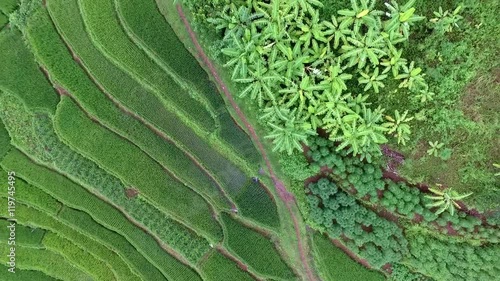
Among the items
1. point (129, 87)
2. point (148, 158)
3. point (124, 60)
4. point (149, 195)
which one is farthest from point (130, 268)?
point (124, 60)

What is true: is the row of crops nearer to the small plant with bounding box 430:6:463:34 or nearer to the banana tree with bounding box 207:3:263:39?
the banana tree with bounding box 207:3:263:39

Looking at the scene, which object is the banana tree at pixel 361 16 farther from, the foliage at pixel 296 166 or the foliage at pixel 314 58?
the foliage at pixel 296 166

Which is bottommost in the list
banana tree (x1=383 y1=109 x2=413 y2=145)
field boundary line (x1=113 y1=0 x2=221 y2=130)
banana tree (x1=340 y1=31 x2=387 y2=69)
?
field boundary line (x1=113 y1=0 x2=221 y2=130)

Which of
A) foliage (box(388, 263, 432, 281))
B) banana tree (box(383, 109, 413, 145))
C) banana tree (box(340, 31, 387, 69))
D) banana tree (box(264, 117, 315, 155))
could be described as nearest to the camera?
banana tree (box(340, 31, 387, 69))

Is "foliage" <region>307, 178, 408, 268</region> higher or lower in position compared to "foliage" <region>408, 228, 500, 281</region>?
lower

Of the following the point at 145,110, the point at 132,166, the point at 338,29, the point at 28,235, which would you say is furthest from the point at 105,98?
the point at 338,29

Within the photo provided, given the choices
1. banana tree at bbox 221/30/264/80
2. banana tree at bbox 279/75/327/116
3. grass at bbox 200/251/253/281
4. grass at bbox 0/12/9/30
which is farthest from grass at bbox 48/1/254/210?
banana tree at bbox 221/30/264/80
